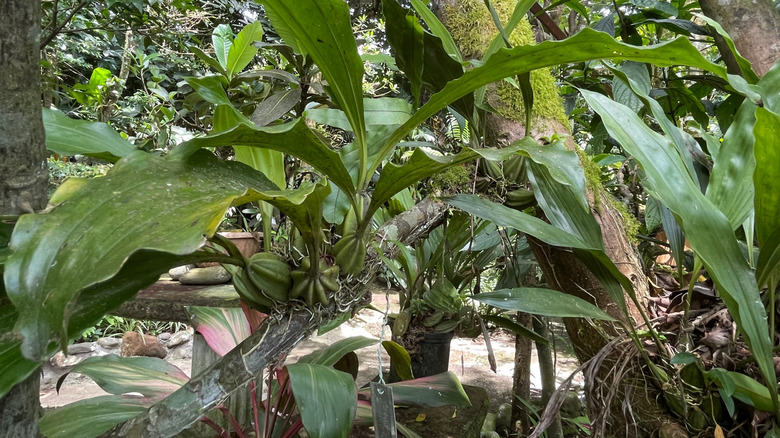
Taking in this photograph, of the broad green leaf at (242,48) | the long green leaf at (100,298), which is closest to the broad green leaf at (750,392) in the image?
the long green leaf at (100,298)

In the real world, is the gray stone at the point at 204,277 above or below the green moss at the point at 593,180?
below

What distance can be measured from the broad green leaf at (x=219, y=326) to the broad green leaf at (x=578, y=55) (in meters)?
0.73

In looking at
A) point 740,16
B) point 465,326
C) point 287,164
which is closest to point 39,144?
point 287,164

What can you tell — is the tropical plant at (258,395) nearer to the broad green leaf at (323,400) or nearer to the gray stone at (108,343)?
the broad green leaf at (323,400)

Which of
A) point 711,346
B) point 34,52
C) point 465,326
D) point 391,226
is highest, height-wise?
point 34,52

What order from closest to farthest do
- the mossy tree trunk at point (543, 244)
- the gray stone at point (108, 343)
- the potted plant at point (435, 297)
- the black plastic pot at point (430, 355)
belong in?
1. the mossy tree trunk at point (543, 244)
2. the potted plant at point (435, 297)
3. the black plastic pot at point (430, 355)
4. the gray stone at point (108, 343)

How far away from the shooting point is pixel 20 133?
0.33m

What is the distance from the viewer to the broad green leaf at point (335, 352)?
3.03 ft

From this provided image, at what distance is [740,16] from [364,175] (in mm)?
823

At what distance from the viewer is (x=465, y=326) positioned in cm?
154

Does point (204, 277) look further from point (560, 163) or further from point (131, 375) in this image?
point (560, 163)

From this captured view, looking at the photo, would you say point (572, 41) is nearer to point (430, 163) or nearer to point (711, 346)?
point (430, 163)

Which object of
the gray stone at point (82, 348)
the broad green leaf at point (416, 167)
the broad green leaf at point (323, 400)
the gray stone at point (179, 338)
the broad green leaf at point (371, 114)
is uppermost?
the broad green leaf at point (371, 114)

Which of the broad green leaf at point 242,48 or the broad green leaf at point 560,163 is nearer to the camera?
the broad green leaf at point 560,163
